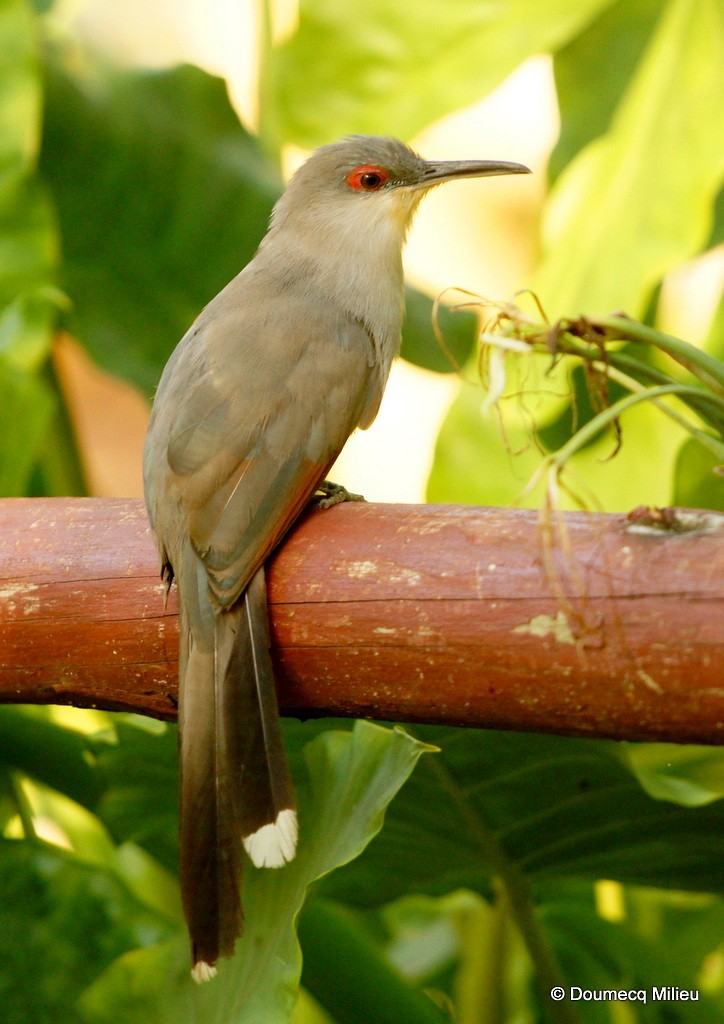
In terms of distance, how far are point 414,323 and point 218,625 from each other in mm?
1579

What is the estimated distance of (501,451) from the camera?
8.90 ft

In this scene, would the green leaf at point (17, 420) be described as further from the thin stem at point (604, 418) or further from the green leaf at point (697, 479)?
the thin stem at point (604, 418)

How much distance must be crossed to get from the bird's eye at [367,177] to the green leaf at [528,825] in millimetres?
1256

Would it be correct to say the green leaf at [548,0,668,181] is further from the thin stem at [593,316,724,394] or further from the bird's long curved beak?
the thin stem at [593,316,724,394]

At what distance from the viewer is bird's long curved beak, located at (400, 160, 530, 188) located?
226 centimetres

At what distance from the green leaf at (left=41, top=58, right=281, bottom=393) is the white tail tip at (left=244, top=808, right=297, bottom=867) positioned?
177 centimetres

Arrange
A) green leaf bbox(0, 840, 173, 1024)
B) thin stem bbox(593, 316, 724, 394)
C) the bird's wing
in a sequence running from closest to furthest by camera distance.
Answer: thin stem bbox(593, 316, 724, 394), the bird's wing, green leaf bbox(0, 840, 173, 1024)

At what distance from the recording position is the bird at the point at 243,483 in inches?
58.2

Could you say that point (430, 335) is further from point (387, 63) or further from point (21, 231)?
point (21, 231)

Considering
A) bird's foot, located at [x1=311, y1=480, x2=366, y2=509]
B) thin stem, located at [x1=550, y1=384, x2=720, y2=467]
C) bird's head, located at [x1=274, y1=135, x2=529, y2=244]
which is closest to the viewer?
thin stem, located at [x1=550, y1=384, x2=720, y2=467]

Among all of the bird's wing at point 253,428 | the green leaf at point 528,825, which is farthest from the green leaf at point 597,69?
the green leaf at point 528,825

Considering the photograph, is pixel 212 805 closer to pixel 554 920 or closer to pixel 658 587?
pixel 658 587

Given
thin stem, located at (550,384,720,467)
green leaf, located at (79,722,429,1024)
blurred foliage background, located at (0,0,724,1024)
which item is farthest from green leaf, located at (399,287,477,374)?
thin stem, located at (550,384,720,467)

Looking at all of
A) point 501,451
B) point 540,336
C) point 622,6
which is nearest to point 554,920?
point 501,451
